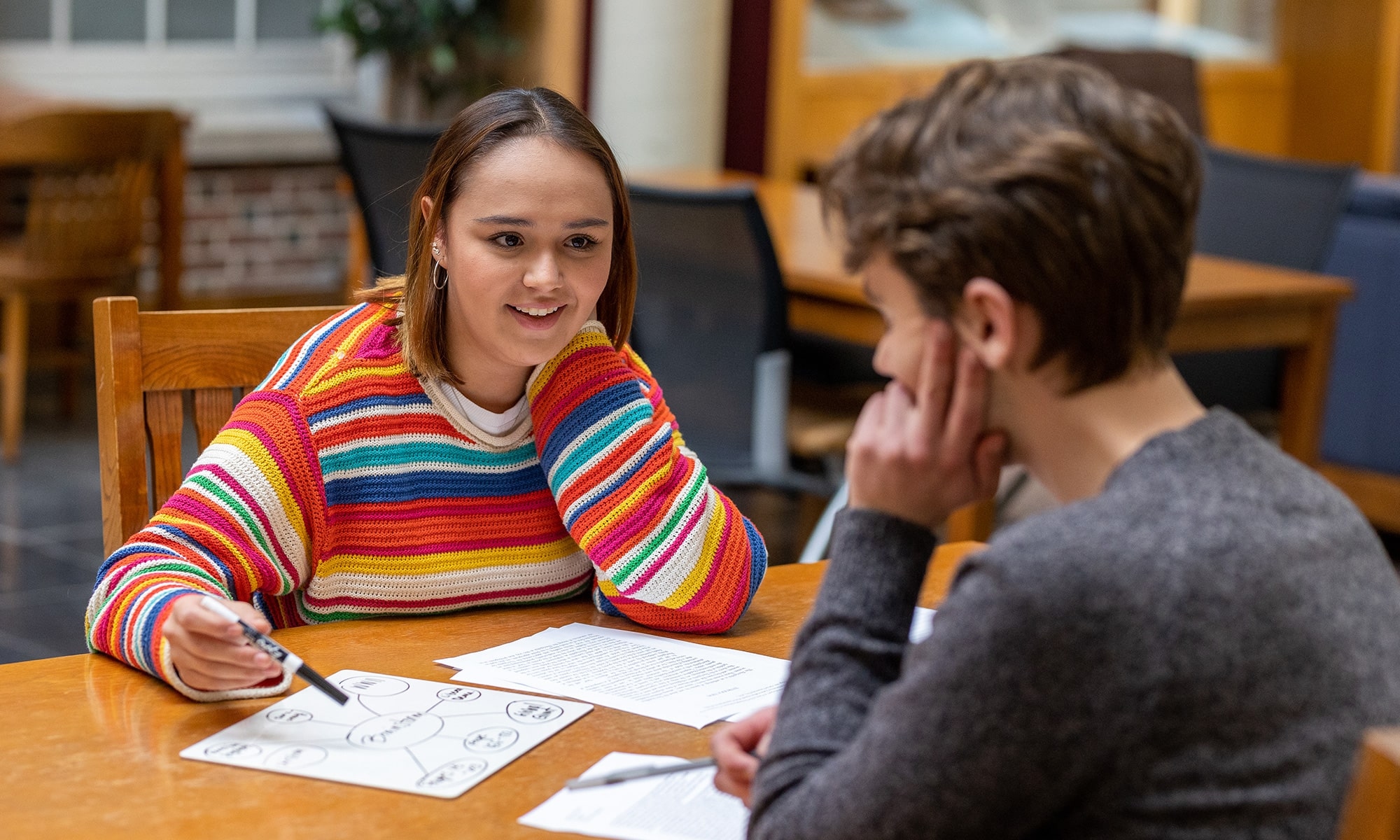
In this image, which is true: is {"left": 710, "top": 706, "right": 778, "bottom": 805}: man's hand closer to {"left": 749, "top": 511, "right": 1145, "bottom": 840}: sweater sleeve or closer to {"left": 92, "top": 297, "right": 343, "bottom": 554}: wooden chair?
{"left": 749, "top": 511, "right": 1145, "bottom": 840}: sweater sleeve

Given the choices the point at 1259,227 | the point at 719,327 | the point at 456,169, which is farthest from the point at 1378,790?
the point at 1259,227

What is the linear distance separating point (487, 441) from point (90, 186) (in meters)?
3.49

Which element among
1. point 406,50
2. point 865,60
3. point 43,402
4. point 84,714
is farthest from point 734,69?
point 84,714

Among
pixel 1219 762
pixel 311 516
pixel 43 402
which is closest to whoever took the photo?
pixel 1219 762

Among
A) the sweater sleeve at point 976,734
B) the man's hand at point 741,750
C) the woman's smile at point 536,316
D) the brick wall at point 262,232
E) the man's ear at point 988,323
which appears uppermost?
the man's ear at point 988,323

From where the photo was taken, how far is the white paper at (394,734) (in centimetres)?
106

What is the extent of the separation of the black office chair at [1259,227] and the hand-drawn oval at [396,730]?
2.68 m

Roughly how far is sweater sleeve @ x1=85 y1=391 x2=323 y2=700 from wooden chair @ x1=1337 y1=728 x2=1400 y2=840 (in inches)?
30.9

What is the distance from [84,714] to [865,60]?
5.83 meters

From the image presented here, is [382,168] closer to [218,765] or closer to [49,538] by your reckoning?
[49,538]

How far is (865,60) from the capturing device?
21.7 feet

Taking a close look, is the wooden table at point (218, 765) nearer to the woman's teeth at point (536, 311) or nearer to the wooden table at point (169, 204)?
the woman's teeth at point (536, 311)

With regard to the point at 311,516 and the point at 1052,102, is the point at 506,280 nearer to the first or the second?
the point at 311,516

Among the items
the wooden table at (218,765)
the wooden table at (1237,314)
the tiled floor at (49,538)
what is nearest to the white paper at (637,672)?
the wooden table at (218,765)
